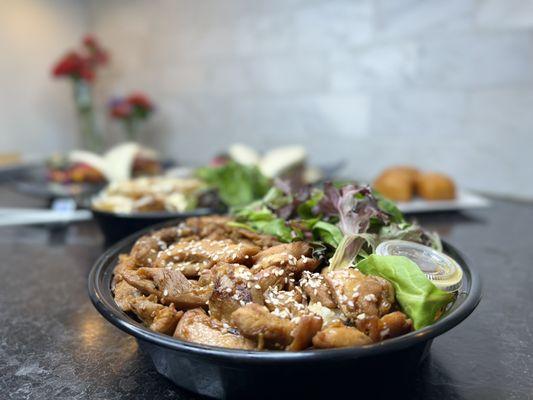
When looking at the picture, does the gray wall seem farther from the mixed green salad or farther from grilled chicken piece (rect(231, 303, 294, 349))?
grilled chicken piece (rect(231, 303, 294, 349))

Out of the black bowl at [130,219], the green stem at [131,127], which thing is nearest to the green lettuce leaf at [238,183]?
the black bowl at [130,219]

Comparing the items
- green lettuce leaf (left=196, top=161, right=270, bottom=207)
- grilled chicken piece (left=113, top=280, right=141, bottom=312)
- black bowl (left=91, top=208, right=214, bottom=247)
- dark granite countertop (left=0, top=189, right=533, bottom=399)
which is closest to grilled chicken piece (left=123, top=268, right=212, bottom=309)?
grilled chicken piece (left=113, top=280, right=141, bottom=312)

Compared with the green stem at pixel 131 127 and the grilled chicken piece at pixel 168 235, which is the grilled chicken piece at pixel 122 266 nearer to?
the grilled chicken piece at pixel 168 235

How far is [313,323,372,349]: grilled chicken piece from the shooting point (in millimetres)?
562

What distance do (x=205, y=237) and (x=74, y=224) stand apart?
95cm

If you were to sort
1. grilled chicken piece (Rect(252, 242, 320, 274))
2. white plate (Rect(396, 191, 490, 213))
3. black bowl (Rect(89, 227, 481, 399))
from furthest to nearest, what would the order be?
white plate (Rect(396, 191, 490, 213)) → grilled chicken piece (Rect(252, 242, 320, 274)) → black bowl (Rect(89, 227, 481, 399))

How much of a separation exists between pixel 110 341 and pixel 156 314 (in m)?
0.25

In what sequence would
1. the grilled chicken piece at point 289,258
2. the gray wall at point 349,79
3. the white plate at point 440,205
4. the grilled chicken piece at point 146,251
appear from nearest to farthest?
the grilled chicken piece at point 289,258, the grilled chicken piece at point 146,251, the white plate at point 440,205, the gray wall at point 349,79

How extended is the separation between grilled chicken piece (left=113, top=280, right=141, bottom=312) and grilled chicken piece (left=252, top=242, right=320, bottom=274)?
0.20m

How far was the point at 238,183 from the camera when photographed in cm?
158

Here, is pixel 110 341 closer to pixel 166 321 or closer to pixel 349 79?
pixel 166 321

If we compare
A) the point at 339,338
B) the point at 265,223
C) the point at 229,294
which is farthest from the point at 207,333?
the point at 265,223

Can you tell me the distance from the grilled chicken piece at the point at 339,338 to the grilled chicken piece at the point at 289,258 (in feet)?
0.57

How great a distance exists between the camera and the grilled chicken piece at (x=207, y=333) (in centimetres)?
61
